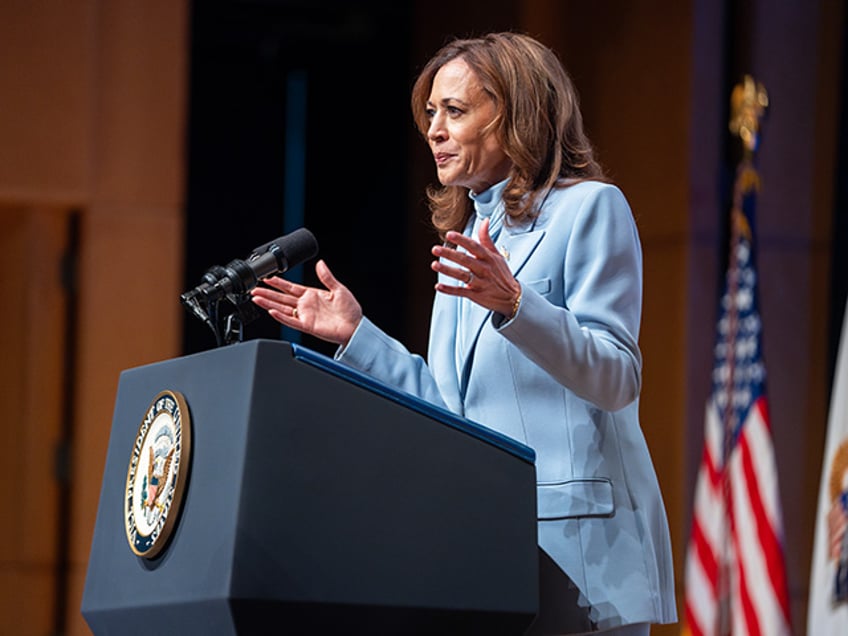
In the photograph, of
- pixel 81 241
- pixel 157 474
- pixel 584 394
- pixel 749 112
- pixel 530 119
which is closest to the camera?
pixel 157 474

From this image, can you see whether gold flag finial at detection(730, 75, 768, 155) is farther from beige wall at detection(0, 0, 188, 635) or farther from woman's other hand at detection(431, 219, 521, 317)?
woman's other hand at detection(431, 219, 521, 317)

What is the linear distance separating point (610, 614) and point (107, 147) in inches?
128

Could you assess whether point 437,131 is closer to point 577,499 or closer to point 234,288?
point 234,288

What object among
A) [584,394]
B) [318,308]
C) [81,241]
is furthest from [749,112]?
[584,394]

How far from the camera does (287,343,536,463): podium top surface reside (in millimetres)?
1366

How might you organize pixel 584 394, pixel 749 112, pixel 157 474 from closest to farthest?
pixel 157 474 < pixel 584 394 < pixel 749 112

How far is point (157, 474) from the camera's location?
4.82 ft

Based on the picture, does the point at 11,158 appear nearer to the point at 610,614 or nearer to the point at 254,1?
the point at 254,1

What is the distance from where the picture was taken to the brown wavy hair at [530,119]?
1827 mm

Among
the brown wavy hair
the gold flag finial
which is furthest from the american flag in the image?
the brown wavy hair

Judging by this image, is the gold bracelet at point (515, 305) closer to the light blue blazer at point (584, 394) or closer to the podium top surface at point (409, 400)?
the light blue blazer at point (584, 394)

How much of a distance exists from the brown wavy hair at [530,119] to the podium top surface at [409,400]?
420 millimetres

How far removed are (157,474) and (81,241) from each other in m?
3.09

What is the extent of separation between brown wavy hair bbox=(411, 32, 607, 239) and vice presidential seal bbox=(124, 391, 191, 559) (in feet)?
1.97
